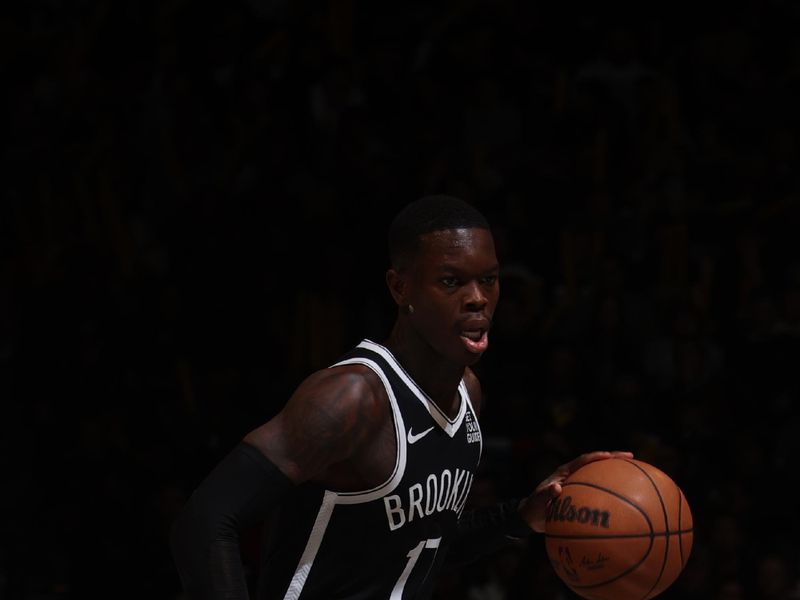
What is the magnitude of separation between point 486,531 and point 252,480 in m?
1.07

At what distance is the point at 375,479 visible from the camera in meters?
3.01

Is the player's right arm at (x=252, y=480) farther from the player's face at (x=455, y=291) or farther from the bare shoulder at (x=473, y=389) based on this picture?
the bare shoulder at (x=473, y=389)

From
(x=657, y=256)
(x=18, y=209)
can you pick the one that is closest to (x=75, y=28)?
(x=18, y=209)

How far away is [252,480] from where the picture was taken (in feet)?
9.14

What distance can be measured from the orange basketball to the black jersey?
0.30 metres

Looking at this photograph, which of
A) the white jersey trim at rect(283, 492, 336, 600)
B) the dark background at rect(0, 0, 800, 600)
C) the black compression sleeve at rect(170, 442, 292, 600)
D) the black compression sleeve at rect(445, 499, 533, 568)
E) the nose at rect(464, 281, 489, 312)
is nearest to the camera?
the black compression sleeve at rect(170, 442, 292, 600)

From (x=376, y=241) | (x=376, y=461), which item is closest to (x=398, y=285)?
(x=376, y=461)

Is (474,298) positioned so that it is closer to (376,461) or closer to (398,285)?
(398,285)

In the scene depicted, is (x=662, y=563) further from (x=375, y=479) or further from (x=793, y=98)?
(x=793, y=98)

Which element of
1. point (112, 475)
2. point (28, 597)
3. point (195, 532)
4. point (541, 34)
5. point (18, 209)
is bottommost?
point (28, 597)

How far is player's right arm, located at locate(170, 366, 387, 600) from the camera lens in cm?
276

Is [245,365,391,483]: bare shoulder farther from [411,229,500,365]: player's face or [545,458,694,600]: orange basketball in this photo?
[545,458,694,600]: orange basketball

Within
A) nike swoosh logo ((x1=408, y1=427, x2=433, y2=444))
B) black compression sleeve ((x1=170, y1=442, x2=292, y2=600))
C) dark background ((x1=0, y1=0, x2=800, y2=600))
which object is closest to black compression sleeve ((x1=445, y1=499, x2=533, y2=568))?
nike swoosh logo ((x1=408, y1=427, x2=433, y2=444))

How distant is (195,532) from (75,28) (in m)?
6.35
